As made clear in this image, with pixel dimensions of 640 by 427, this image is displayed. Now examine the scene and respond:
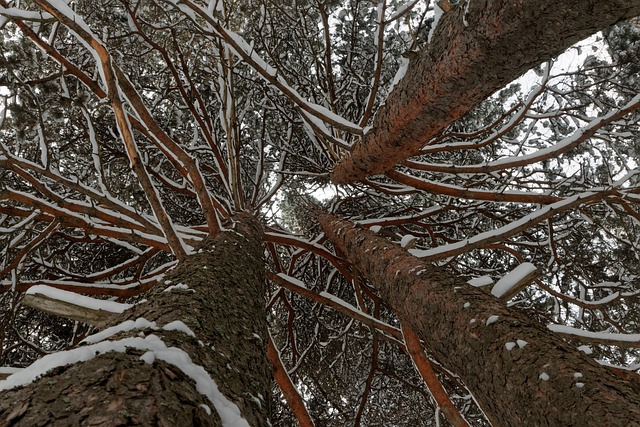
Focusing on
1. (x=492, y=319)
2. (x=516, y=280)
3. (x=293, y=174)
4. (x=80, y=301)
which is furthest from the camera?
(x=293, y=174)

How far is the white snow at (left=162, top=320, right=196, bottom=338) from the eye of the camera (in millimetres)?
1122

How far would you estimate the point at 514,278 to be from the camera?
192 cm

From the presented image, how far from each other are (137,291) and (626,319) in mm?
4918

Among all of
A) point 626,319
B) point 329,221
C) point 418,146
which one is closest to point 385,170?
point 418,146

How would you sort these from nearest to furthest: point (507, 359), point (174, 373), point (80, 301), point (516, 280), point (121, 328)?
point (174, 373) < point (121, 328) < point (80, 301) < point (507, 359) < point (516, 280)

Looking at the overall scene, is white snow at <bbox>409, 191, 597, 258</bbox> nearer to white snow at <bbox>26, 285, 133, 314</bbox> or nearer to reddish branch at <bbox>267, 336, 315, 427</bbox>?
reddish branch at <bbox>267, 336, 315, 427</bbox>

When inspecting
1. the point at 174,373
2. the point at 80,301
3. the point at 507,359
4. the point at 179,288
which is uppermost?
the point at 80,301

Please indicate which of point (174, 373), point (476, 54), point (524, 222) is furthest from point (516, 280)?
point (174, 373)

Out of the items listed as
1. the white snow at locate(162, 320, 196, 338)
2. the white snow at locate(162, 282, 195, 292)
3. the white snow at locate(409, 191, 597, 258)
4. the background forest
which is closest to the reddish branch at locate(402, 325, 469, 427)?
the background forest

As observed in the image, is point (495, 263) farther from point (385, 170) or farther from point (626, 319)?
point (385, 170)

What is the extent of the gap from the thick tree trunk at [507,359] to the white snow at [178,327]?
1.13 metres

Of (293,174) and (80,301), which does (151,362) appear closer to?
(80,301)

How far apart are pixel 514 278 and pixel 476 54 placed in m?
1.04

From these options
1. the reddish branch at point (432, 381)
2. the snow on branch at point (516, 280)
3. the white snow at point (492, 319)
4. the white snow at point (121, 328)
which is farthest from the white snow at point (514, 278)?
the white snow at point (121, 328)
